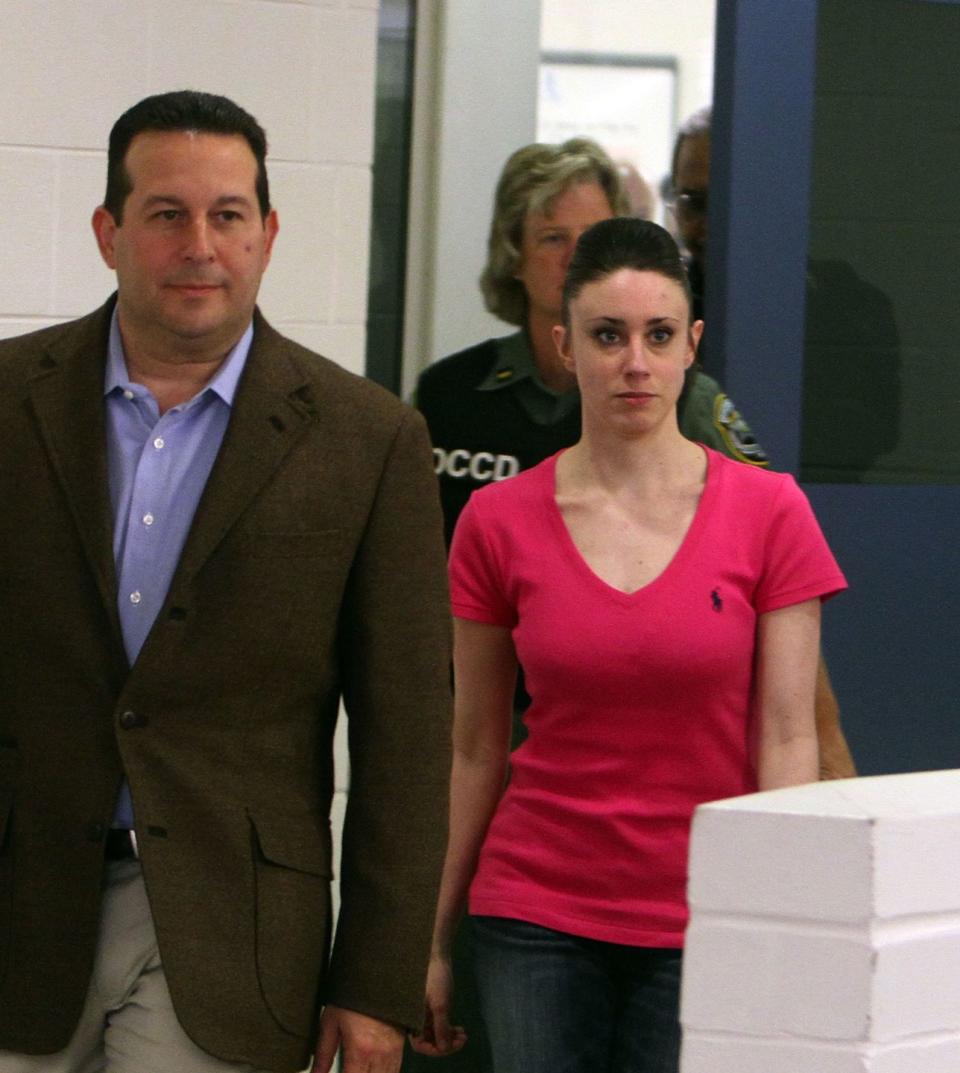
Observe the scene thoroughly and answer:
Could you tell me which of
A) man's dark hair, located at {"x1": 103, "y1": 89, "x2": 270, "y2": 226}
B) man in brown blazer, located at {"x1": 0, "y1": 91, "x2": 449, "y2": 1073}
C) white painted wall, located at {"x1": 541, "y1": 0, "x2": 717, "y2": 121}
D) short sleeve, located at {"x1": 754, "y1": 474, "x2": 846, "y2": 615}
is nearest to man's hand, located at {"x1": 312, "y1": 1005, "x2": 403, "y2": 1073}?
man in brown blazer, located at {"x1": 0, "y1": 91, "x2": 449, "y2": 1073}

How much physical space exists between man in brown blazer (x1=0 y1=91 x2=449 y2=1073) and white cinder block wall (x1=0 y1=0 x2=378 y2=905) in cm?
84

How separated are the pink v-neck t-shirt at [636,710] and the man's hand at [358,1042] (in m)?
0.25

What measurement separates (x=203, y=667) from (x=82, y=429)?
295 mm

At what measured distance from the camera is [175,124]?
7.20 feet

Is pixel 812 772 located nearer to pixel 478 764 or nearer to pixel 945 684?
pixel 478 764

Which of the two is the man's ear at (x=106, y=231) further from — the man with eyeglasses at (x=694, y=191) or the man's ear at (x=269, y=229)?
the man with eyeglasses at (x=694, y=191)

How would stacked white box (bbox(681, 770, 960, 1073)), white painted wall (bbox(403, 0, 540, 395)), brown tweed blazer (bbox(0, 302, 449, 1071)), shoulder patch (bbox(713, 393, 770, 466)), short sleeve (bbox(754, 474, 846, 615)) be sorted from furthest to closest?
white painted wall (bbox(403, 0, 540, 395)) < shoulder patch (bbox(713, 393, 770, 466)) < short sleeve (bbox(754, 474, 846, 615)) < brown tweed blazer (bbox(0, 302, 449, 1071)) < stacked white box (bbox(681, 770, 960, 1073))

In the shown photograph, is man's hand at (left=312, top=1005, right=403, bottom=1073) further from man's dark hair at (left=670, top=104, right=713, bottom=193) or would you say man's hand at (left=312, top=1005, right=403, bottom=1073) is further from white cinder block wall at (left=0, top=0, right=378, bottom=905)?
man's dark hair at (left=670, top=104, right=713, bottom=193)

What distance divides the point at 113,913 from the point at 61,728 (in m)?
0.21

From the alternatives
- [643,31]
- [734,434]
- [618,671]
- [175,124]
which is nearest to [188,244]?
[175,124]

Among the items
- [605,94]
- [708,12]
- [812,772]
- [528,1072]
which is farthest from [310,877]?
[605,94]

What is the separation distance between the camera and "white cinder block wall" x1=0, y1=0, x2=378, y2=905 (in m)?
3.03

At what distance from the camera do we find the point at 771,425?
324 centimetres

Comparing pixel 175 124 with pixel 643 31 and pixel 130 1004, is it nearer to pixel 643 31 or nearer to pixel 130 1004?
pixel 130 1004
